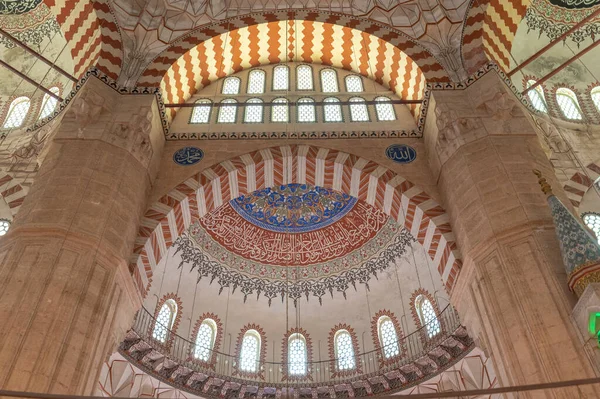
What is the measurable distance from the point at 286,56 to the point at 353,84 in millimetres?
1524

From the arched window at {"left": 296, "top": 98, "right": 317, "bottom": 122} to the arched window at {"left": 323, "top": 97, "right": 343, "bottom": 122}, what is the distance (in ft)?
0.64

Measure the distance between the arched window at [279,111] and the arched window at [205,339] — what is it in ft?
15.4

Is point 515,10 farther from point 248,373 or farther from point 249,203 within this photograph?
point 248,373

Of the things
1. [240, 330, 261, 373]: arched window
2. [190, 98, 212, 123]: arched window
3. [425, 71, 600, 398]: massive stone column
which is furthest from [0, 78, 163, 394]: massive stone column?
[240, 330, 261, 373]: arched window

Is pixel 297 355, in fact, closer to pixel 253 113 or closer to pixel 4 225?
pixel 253 113

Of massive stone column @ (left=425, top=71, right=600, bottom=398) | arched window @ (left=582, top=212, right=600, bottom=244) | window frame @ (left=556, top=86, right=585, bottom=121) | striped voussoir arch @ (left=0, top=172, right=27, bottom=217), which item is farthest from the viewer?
window frame @ (left=556, top=86, right=585, bottom=121)

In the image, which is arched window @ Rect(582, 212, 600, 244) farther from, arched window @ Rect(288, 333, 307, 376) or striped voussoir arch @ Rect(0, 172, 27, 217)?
striped voussoir arch @ Rect(0, 172, 27, 217)

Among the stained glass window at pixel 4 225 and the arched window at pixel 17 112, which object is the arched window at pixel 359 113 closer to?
the stained glass window at pixel 4 225

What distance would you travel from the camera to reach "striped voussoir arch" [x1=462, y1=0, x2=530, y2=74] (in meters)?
8.36

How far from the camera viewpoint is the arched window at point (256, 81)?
9.89 m

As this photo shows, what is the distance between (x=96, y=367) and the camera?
5.48 meters

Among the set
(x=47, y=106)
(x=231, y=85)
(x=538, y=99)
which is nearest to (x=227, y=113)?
(x=231, y=85)

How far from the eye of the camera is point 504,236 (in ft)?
19.5

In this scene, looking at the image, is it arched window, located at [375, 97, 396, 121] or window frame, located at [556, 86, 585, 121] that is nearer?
arched window, located at [375, 97, 396, 121]
